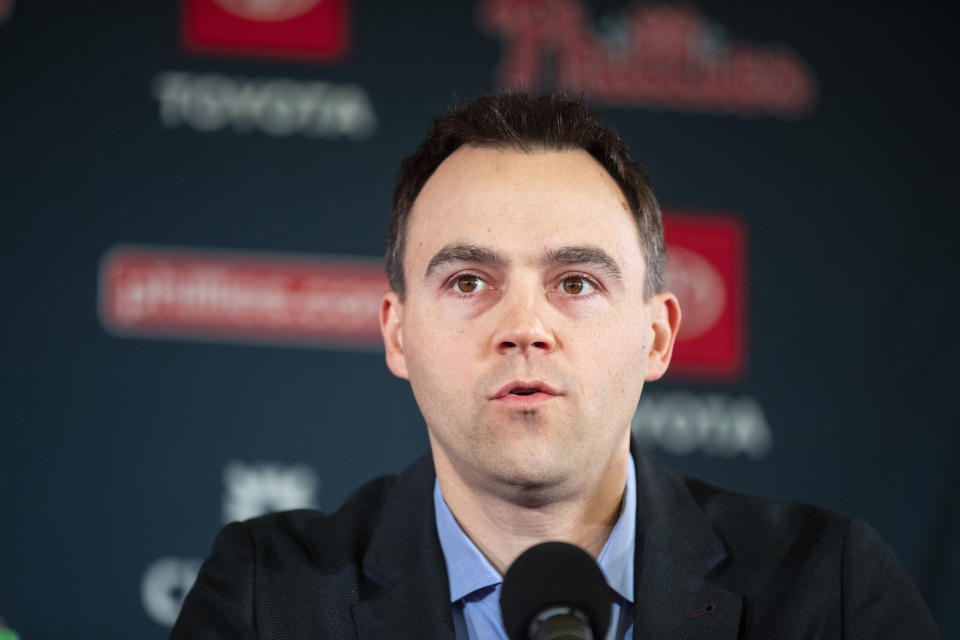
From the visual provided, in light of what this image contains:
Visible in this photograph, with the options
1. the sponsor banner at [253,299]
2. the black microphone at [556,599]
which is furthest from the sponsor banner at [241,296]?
the black microphone at [556,599]

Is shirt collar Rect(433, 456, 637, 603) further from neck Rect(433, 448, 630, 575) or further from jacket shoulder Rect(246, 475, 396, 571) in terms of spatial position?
jacket shoulder Rect(246, 475, 396, 571)

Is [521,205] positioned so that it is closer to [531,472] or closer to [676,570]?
[531,472]

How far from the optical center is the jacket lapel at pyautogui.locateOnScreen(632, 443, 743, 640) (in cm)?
155

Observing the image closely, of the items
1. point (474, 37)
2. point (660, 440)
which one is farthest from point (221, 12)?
point (660, 440)

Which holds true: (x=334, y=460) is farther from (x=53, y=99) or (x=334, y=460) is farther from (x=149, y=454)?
(x=53, y=99)

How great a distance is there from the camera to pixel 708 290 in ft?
9.70

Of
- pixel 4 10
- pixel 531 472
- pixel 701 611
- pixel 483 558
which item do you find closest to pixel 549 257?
pixel 531 472

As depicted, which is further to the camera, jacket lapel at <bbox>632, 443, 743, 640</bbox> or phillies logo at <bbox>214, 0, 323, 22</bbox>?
phillies logo at <bbox>214, 0, 323, 22</bbox>

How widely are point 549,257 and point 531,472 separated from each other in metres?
0.29

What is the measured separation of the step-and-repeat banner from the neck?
113cm

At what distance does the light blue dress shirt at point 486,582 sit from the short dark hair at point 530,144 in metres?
0.37

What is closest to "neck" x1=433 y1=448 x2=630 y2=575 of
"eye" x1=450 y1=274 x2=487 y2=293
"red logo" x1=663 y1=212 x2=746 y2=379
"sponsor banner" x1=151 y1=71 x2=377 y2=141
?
"eye" x1=450 y1=274 x2=487 y2=293

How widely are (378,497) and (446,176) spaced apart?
22.1 inches

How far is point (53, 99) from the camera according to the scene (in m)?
2.71
